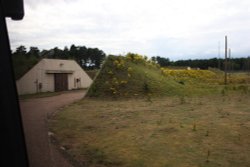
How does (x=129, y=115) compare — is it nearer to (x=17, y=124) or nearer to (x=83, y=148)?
(x=83, y=148)

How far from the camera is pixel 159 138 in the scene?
7469 millimetres

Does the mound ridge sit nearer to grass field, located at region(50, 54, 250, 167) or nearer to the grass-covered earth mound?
the grass-covered earth mound

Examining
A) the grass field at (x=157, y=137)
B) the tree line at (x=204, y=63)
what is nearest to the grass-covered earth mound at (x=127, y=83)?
the grass field at (x=157, y=137)

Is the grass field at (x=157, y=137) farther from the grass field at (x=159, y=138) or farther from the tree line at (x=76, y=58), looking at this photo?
the tree line at (x=76, y=58)

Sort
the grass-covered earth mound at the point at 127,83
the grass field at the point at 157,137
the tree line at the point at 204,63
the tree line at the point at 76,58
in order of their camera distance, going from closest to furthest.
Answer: the tree line at the point at 76,58
the grass field at the point at 157,137
the grass-covered earth mound at the point at 127,83
the tree line at the point at 204,63

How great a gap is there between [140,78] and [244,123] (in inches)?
456

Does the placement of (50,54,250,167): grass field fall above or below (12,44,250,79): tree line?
below

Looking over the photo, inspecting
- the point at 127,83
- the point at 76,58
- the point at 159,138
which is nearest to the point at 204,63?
the point at 76,58

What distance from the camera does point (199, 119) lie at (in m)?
9.63

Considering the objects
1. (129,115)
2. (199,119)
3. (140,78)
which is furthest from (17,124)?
(140,78)

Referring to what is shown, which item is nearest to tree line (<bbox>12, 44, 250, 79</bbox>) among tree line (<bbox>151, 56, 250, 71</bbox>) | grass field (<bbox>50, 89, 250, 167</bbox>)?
tree line (<bbox>151, 56, 250, 71</bbox>)

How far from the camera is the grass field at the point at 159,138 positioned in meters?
5.85

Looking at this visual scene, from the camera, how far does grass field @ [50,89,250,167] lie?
19.2 ft

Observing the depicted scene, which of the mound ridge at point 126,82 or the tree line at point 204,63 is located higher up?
the tree line at point 204,63
